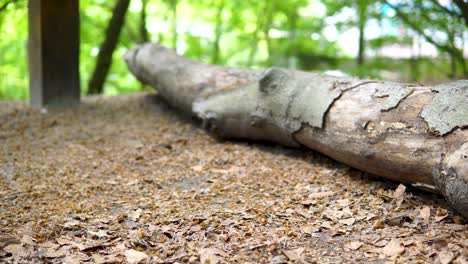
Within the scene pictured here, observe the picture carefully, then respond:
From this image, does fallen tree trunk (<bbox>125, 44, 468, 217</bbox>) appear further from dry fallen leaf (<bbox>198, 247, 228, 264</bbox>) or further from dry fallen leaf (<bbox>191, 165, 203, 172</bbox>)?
dry fallen leaf (<bbox>198, 247, 228, 264</bbox>)

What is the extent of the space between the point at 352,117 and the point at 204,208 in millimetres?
1172

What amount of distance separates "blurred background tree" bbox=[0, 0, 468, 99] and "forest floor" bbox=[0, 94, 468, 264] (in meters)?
2.46

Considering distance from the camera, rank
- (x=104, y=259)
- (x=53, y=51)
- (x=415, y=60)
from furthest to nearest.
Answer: (x=415, y=60)
(x=53, y=51)
(x=104, y=259)

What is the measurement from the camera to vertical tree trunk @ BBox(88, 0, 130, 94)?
749 cm

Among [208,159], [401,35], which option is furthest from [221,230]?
[401,35]

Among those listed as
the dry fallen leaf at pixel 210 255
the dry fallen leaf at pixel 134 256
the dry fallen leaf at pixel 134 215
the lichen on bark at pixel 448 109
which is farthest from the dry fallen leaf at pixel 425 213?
the dry fallen leaf at pixel 134 215

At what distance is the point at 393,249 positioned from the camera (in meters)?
2.09

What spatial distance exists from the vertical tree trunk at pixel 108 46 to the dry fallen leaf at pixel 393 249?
6430mm

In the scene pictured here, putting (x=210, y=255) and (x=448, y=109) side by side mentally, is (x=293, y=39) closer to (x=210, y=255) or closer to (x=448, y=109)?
(x=448, y=109)

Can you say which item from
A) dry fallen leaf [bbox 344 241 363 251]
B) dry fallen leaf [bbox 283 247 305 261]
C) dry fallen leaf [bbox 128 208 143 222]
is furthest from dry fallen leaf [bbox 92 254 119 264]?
dry fallen leaf [bbox 344 241 363 251]

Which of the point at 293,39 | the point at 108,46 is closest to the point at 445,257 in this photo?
the point at 108,46

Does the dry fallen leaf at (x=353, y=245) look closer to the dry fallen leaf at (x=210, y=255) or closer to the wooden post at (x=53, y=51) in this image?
the dry fallen leaf at (x=210, y=255)

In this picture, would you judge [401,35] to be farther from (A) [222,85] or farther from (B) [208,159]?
(B) [208,159]

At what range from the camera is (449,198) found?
226 cm
